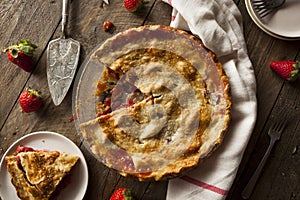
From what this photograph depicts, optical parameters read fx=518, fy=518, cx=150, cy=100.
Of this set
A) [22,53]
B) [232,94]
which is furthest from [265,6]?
[22,53]

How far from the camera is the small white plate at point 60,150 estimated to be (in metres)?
2.27

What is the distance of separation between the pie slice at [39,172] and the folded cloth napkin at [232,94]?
1.54ft

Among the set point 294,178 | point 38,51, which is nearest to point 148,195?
point 294,178

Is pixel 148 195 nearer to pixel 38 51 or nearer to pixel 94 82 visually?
pixel 94 82

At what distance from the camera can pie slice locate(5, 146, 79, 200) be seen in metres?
2.22

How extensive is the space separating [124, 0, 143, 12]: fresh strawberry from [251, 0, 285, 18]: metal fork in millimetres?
500

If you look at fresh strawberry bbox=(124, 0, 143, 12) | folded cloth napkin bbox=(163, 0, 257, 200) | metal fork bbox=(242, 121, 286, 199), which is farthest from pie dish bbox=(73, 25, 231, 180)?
metal fork bbox=(242, 121, 286, 199)

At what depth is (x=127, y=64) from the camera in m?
2.18

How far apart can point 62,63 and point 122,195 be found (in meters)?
0.64

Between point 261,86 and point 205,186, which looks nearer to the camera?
point 205,186

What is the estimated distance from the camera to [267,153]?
223 cm

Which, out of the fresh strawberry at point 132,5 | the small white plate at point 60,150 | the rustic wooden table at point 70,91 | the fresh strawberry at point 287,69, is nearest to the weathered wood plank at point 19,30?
the rustic wooden table at point 70,91

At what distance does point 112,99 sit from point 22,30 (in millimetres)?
583

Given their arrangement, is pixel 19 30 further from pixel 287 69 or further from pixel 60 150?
pixel 287 69
